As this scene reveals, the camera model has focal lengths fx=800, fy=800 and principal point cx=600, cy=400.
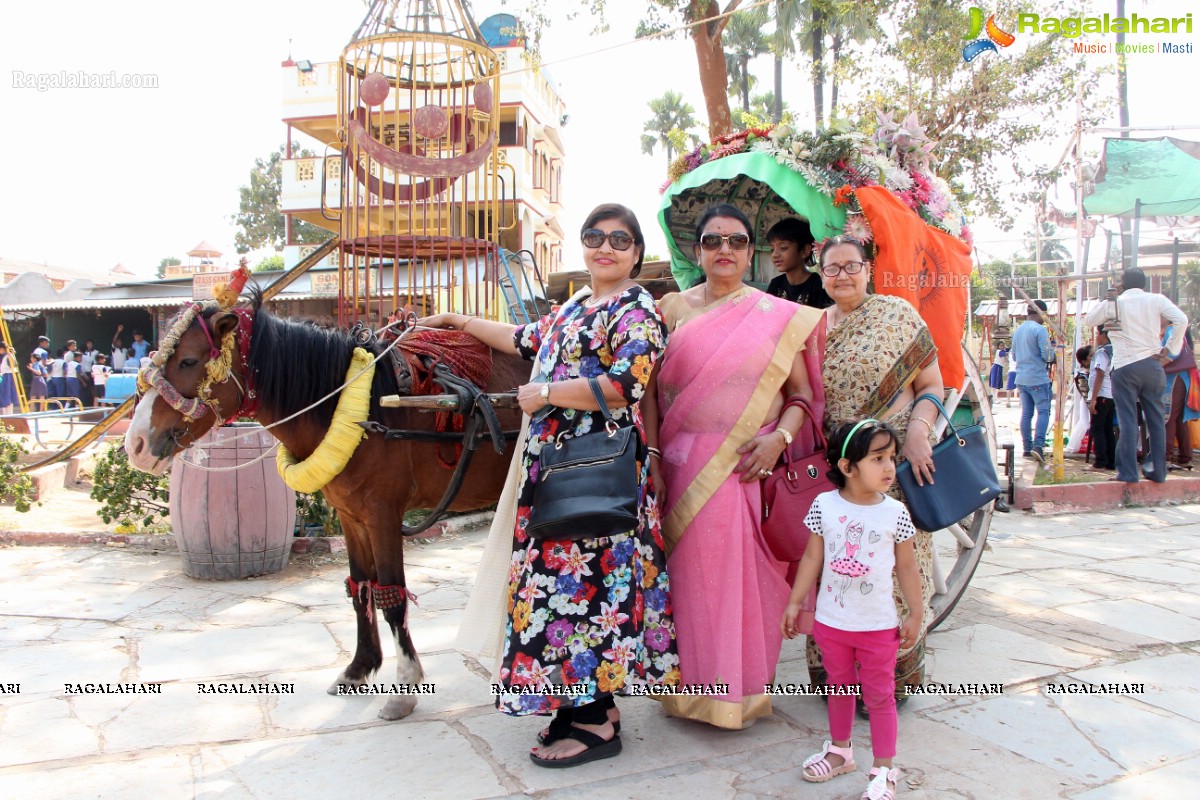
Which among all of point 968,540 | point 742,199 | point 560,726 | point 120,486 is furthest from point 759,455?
point 120,486

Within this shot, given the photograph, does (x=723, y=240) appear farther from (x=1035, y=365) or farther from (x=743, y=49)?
(x=743, y=49)

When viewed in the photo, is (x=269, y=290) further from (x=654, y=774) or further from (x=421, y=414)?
(x=654, y=774)

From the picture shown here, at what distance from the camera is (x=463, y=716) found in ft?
10.5

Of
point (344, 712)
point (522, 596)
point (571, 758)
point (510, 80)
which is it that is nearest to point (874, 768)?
point (571, 758)

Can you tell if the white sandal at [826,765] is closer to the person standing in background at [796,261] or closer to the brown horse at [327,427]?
the brown horse at [327,427]

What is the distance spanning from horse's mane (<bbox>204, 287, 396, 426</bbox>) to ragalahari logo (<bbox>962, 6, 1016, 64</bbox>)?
917 centimetres

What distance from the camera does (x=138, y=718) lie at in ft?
10.4

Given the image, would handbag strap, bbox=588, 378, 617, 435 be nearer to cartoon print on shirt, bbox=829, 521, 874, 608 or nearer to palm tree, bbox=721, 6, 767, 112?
cartoon print on shirt, bbox=829, 521, 874, 608

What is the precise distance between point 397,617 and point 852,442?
1.93 m

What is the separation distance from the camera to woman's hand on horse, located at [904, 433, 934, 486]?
2.98 meters

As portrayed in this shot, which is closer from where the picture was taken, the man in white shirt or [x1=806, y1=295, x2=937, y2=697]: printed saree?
[x1=806, y1=295, x2=937, y2=697]: printed saree

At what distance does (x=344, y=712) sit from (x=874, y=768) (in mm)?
2045

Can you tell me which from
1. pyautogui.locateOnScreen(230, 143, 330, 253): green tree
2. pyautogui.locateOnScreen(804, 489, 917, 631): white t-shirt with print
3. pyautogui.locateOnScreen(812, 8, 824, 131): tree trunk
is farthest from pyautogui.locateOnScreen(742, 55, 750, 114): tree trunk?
pyautogui.locateOnScreen(804, 489, 917, 631): white t-shirt with print

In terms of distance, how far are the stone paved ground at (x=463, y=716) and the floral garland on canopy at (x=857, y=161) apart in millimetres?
2027
